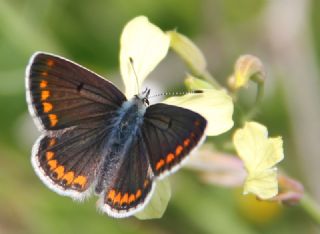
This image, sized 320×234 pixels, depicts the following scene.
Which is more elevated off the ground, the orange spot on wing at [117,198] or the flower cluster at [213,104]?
the flower cluster at [213,104]

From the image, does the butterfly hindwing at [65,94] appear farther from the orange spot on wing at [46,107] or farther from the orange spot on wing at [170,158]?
the orange spot on wing at [170,158]

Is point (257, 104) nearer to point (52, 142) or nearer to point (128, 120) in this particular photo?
point (128, 120)

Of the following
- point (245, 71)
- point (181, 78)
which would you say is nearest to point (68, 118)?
point (245, 71)

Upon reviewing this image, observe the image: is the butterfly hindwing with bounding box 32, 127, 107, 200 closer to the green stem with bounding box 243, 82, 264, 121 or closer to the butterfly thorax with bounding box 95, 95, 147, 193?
the butterfly thorax with bounding box 95, 95, 147, 193

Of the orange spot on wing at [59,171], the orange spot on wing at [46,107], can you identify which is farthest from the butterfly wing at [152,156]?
the orange spot on wing at [46,107]

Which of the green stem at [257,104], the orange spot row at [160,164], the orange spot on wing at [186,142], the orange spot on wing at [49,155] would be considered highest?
the green stem at [257,104]

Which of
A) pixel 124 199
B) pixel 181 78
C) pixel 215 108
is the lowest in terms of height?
pixel 124 199

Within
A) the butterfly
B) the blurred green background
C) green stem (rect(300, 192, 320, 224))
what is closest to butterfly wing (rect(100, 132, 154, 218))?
the butterfly
